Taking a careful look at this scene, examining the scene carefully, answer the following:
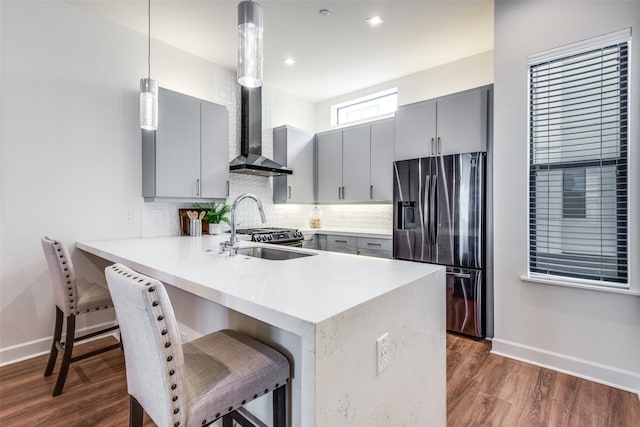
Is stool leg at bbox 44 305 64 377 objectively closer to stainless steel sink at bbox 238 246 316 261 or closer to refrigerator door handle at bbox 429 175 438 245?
stainless steel sink at bbox 238 246 316 261

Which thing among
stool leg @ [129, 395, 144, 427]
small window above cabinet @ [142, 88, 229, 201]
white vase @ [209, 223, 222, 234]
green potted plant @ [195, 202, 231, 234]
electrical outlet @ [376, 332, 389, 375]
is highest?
small window above cabinet @ [142, 88, 229, 201]

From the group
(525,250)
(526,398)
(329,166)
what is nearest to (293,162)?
(329,166)

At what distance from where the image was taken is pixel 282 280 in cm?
129

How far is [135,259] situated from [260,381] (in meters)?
1.13

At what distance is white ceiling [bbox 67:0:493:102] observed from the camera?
2.70 m

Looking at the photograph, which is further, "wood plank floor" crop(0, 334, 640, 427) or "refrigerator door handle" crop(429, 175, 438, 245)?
"refrigerator door handle" crop(429, 175, 438, 245)

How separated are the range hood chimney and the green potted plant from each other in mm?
465

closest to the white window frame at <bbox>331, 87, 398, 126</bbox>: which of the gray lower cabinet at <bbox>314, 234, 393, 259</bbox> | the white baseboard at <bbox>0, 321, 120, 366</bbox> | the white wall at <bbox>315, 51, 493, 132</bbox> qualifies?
the white wall at <bbox>315, 51, 493, 132</bbox>

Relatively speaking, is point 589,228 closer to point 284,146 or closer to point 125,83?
point 284,146

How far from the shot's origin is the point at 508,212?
101 inches

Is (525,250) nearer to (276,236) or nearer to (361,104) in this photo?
(276,236)

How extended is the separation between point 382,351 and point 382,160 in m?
3.15

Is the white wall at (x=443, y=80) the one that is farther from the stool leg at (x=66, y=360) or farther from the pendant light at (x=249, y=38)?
the stool leg at (x=66, y=360)

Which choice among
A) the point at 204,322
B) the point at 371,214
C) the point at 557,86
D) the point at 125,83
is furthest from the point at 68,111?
the point at 557,86
